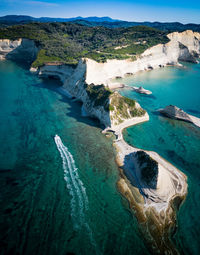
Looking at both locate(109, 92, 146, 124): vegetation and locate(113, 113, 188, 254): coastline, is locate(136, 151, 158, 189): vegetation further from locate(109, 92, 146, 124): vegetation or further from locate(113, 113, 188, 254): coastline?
locate(109, 92, 146, 124): vegetation

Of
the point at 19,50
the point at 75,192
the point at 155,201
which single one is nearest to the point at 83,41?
the point at 19,50

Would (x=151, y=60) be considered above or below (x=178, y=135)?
above

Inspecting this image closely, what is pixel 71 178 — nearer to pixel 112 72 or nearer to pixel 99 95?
pixel 99 95

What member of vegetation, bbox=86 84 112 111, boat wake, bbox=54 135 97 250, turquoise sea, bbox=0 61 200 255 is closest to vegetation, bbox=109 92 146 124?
vegetation, bbox=86 84 112 111

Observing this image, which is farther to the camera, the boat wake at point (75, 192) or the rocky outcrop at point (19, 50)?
the rocky outcrop at point (19, 50)

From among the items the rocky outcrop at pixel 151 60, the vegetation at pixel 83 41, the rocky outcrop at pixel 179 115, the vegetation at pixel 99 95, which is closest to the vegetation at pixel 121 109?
the vegetation at pixel 99 95

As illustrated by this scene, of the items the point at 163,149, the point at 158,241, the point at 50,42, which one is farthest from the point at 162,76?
the point at 158,241

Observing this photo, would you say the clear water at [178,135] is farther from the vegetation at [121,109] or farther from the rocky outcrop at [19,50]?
the rocky outcrop at [19,50]
